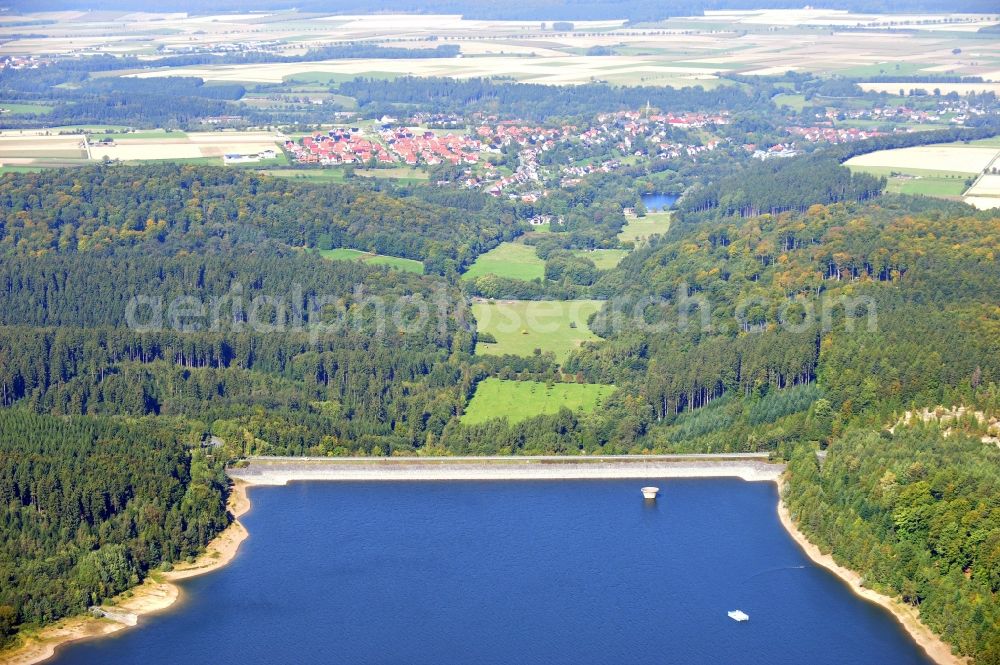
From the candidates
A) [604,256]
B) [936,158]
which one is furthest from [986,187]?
[604,256]

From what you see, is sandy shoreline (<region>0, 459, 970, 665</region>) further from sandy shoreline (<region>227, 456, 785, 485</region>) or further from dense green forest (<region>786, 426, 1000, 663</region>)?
dense green forest (<region>786, 426, 1000, 663</region>)

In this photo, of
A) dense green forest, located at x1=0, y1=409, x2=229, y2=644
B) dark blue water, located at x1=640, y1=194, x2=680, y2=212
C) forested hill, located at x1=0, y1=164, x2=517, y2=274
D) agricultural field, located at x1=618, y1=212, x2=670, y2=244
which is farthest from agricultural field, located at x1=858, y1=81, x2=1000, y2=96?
dense green forest, located at x1=0, y1=409, x2=229, y2=644

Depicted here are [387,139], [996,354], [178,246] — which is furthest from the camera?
[387,139]

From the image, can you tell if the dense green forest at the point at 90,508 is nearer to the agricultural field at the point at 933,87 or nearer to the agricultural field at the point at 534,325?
the agricultural field at the point at 534,325

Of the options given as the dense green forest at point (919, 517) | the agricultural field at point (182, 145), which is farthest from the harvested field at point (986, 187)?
the agricultural field at point (182, 145)

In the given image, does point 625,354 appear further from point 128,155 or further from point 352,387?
point 128,155

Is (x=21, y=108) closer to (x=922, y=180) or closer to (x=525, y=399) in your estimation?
(x=922, y=180)

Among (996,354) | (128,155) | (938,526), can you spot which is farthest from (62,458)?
(128,155)
